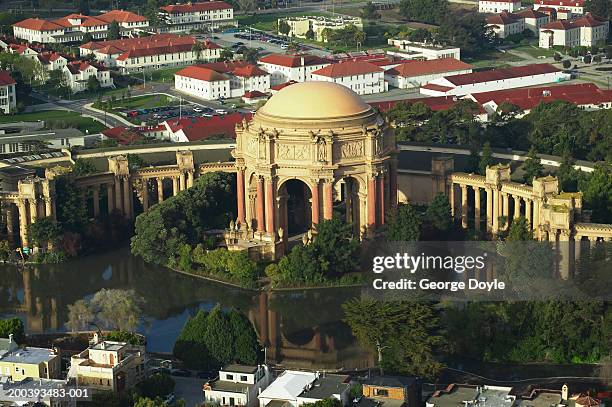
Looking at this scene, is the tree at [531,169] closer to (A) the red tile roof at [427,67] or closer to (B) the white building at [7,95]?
(A) the red tile roof at [427,67]

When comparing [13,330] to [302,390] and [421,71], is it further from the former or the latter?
[421,71]

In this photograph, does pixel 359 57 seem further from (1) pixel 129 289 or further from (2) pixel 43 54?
(1) pixel 129 289

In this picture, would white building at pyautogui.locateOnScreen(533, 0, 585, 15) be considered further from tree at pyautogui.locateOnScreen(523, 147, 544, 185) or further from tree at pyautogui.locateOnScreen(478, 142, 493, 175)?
tree at pyautogui.locateOnScreen(523, 147, 544, 185)

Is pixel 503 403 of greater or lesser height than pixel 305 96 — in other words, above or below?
below

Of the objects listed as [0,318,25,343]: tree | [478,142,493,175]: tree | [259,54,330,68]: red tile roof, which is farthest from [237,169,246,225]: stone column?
[259,54,330,68]: red tile roof

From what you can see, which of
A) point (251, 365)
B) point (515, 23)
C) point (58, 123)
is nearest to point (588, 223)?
point (251, 365)

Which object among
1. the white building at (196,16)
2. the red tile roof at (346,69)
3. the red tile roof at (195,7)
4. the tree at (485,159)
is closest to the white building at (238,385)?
the tree at (485,159)

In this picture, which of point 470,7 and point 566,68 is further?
point 470,7

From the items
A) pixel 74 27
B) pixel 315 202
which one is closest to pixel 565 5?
pixel 74 27
